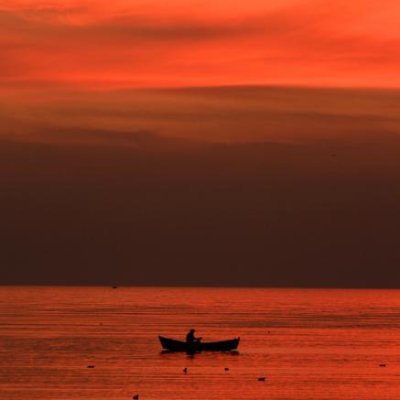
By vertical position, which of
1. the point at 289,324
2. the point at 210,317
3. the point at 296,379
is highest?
the point at 210,317

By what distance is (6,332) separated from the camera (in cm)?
13738

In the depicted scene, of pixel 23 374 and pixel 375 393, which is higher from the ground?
pixel 23 374

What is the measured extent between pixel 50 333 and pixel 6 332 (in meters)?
5.64

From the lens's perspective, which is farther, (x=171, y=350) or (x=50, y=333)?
(x=50, y=333)

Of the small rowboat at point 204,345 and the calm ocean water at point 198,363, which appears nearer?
the calm ocean water at point 198,363

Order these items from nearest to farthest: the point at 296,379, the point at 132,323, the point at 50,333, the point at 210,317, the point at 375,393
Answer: the point at 375,393 → the point at 296,379 → the point at 50,333 → the point at 132,323 → the point at 210,317

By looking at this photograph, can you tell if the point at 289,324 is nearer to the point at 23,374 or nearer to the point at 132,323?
the point at 132,323

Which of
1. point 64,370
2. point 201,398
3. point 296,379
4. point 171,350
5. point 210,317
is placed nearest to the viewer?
point 201,398

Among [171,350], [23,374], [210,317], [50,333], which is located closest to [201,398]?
[23,374]

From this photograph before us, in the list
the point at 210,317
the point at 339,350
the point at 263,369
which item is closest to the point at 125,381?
the point at 263,369

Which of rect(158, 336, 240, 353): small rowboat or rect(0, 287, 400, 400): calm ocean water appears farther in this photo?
rect(158, 336, 240, 353): small rowboat

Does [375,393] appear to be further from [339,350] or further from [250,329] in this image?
[250,329]

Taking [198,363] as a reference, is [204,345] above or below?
above

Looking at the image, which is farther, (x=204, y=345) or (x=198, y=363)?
(x=204, y=345)
